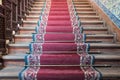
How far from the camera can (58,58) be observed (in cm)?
234

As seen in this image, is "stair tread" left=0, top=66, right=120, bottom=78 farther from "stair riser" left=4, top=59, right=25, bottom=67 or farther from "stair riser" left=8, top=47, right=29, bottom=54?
"stair riser" left=8, top=47, right=29, bottom=54

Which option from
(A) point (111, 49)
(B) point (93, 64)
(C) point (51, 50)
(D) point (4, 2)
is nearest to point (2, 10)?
(D) point (4, 2)

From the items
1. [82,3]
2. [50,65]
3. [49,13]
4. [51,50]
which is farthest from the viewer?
[82,3]

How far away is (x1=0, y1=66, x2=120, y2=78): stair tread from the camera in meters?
2.03

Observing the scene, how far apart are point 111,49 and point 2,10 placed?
1.50 meters

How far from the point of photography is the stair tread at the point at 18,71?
203 centimetres

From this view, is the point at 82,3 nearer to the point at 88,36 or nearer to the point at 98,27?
the point at 98,27

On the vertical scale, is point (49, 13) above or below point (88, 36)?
above

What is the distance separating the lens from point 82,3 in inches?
193

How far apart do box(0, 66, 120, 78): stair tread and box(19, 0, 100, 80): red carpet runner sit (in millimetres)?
71

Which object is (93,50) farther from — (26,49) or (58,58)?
(26,49)

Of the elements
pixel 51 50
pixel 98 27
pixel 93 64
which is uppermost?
pixel 98 27

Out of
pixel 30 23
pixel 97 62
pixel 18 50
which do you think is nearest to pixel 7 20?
pixel 18 50

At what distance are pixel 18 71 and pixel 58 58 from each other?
492mm
